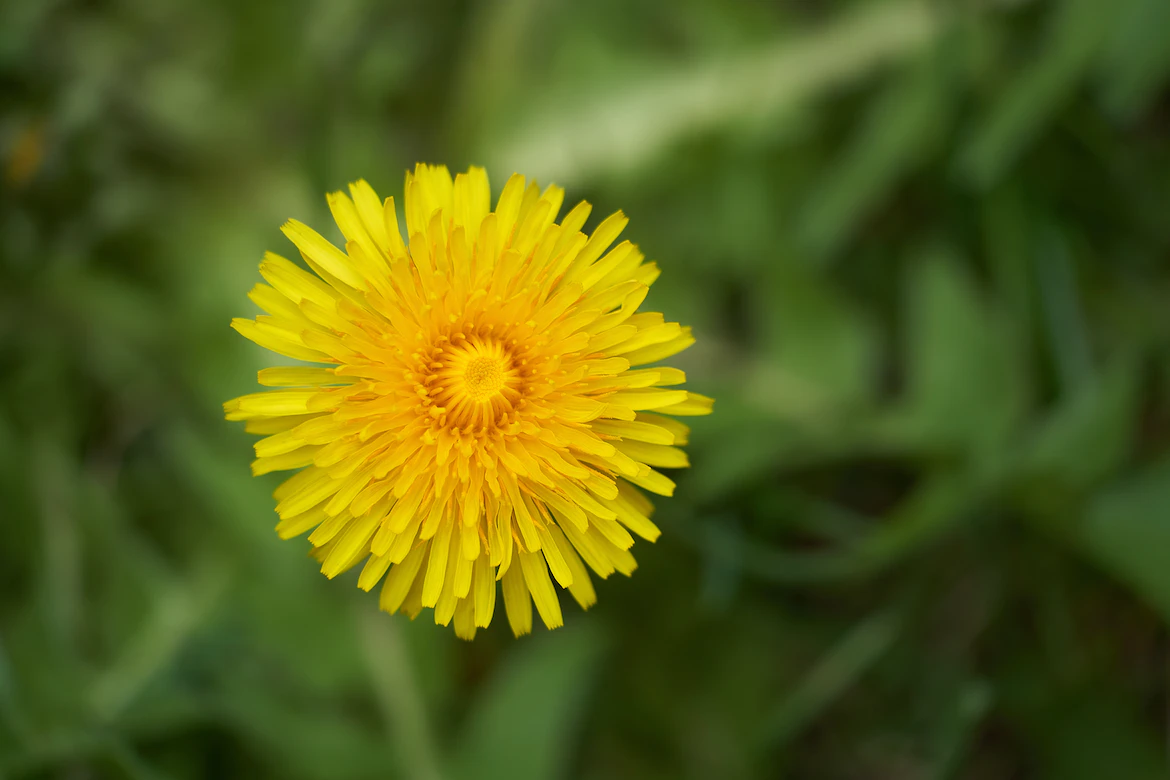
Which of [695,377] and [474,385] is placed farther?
A: [695,377]

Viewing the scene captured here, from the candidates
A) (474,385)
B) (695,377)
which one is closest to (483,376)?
(474,385)

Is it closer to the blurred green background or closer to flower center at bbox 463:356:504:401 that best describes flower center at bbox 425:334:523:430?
flower center at bbox 463:356:504:401

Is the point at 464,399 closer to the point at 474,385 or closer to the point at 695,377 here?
the point at 474,385

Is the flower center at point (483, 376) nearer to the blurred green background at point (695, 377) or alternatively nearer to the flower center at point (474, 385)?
A: the flower center at point (474, 385)

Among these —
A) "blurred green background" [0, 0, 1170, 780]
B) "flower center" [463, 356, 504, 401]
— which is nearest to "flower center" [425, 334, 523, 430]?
"flower center" [463, 356, 504, 401]

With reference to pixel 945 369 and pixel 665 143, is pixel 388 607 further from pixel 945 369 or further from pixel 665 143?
pixel 665 143

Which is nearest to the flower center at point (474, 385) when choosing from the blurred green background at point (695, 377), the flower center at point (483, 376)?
the flower center at point (483, 376)
